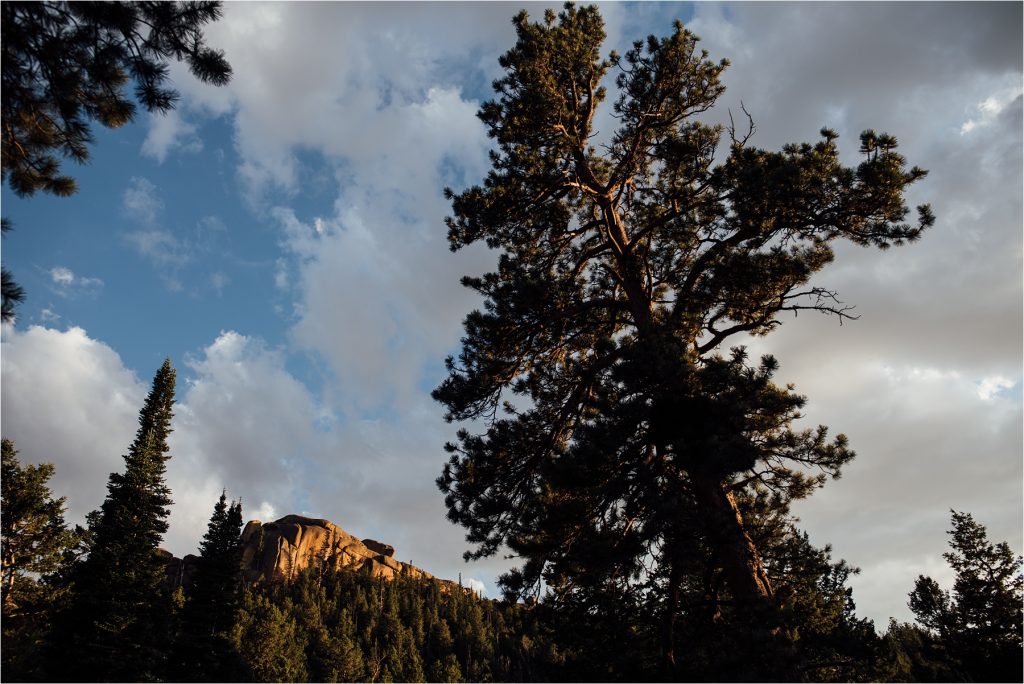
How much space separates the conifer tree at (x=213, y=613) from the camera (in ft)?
97.9

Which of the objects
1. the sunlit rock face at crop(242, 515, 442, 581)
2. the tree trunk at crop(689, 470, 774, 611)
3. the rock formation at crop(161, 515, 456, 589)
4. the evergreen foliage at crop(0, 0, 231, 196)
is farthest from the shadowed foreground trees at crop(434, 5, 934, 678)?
the sunlit rock face at crop(242, 515, 442, 581)

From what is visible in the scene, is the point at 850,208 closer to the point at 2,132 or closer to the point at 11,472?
the point at 2,132

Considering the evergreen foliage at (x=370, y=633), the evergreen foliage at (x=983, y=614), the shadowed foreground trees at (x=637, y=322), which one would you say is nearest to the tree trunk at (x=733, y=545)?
the shadowed foreground trees at (x=637, y=322)

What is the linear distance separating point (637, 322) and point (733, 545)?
14.4ft

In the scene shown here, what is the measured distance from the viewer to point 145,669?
2923cm

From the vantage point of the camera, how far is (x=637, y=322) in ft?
33.6

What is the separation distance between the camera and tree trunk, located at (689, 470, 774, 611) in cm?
717

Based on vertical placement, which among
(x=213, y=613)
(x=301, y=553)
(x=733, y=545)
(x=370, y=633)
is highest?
(x=301, y=553)

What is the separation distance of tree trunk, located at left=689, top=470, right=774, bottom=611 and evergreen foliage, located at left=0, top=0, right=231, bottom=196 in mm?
8389

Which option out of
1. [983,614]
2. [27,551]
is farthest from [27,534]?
[983,614]

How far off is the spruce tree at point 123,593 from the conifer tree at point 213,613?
77.1 inches

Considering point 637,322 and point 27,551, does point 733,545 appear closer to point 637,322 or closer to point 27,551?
point 637,322

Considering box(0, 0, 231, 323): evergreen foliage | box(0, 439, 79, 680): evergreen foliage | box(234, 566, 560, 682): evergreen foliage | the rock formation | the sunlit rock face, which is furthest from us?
the sunlit rock face

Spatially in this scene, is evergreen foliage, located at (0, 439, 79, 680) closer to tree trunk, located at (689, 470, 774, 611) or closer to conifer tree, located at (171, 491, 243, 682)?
conifer tree, located at (171, 491, 243, 682)
